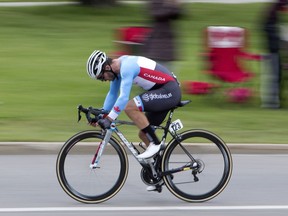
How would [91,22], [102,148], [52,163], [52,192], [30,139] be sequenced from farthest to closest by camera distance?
1. [91,22]
2. [30,139]
3. [52,163]
4. [52,192]
5. [102,148]

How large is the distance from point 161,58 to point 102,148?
408 cm

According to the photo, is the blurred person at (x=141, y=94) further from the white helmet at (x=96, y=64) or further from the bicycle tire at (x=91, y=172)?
the bicycle tire at (x=91, y=172)

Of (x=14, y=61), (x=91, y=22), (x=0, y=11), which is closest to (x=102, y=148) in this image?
(x=14, y=61)

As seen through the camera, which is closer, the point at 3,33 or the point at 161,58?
the point at 161,58

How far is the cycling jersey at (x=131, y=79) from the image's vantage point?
25.4 feet

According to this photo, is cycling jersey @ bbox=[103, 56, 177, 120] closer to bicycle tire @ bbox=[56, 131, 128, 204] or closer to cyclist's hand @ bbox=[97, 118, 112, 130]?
cyclist's hand @ bbox=[97, 118, 112, 130]

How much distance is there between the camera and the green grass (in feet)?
37.4

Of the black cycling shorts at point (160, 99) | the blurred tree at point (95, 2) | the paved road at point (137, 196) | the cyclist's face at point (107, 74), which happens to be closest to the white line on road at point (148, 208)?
the paved road at point (137, 196)

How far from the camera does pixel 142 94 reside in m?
8.03

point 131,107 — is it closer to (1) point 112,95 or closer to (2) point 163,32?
(1) point 112,95

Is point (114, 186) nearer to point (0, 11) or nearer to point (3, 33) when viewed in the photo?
point (3, 33)

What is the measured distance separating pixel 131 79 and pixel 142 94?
0.29m

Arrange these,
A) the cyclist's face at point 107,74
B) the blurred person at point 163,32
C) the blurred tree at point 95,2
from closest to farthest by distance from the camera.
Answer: the cyclist's face at point 107,74
the blurred person at point 163,32
the blurred tree at point 95,2

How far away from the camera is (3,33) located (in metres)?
18.4
